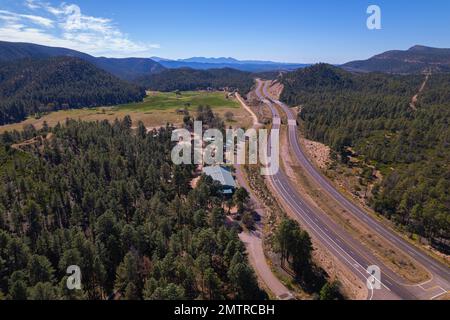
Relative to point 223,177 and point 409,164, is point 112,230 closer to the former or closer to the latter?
point 223,177

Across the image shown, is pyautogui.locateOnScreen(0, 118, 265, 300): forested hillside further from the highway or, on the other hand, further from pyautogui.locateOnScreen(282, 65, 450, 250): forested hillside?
pyautogui.locateOnScreen(282, 65, 450, 250): forested hillside

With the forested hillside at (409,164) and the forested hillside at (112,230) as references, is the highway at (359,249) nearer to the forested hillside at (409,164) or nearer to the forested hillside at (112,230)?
the forested hillside at (409,164)

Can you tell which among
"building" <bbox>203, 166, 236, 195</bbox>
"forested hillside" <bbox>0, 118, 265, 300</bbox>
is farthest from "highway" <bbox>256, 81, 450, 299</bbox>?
"forested hillside" <bbox>0, 118, 265, 300</bbox>

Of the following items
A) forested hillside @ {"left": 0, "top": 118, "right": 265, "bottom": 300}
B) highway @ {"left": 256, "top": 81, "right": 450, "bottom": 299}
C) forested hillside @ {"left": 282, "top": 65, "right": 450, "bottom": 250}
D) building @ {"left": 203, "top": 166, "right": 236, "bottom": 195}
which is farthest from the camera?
building @ {"left": 203, "top": 166, "right": 236, "bottom": 195}

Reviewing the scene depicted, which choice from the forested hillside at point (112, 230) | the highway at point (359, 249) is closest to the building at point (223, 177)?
the forested hillside at point (112, 230)

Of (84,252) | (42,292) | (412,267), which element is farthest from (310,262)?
(42,292)
